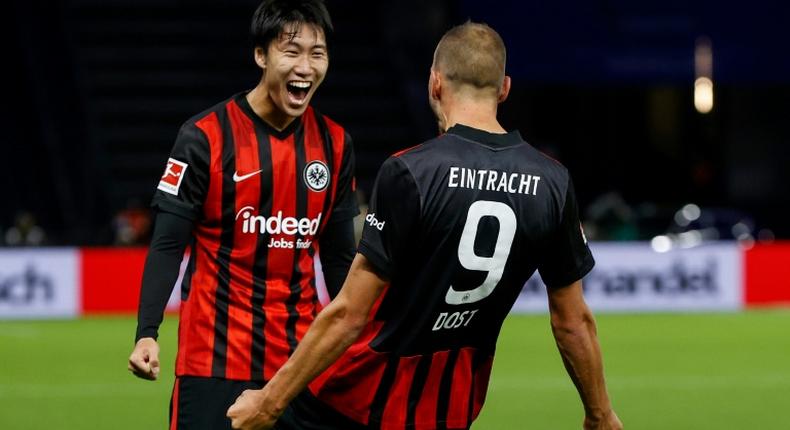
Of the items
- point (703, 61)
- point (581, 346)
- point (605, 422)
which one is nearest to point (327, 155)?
point (581, 346)

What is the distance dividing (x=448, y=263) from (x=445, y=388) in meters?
0.38

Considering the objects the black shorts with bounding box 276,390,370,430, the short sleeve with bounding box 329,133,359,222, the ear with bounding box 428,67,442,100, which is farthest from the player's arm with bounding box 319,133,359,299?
the ear with bounding box 428,67,442,100

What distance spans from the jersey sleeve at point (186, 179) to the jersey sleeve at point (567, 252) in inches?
41.9

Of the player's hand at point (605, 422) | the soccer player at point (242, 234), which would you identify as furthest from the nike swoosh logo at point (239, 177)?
the player's hand at point (605, 422)

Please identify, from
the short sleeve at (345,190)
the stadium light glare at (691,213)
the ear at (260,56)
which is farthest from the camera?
the stadium light glare at (691,213)

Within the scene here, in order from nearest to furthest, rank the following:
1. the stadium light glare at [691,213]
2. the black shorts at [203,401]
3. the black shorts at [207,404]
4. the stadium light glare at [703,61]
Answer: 1. the black shorts at [207,404]
2. the black shorts at [203,401]
3. the stadium light glare at [703,61]
4. the stadium light glare at [691,213]

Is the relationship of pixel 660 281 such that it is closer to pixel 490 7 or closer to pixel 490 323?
pixel 490 7

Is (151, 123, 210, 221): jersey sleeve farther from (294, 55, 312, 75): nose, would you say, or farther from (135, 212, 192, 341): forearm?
(294, 55, 312, 75): nose

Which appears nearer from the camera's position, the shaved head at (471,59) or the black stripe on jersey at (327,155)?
the shaved head at (471,59)

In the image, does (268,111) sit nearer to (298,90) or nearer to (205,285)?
(298,90)

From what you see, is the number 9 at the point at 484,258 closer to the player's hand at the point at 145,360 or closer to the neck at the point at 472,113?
the neck at the point at 472,113

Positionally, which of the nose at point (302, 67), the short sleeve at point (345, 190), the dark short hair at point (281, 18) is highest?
the dark short hair at point (281, 18)

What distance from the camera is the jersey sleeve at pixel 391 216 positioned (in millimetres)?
3566

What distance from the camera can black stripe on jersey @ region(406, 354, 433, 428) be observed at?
3787mm
